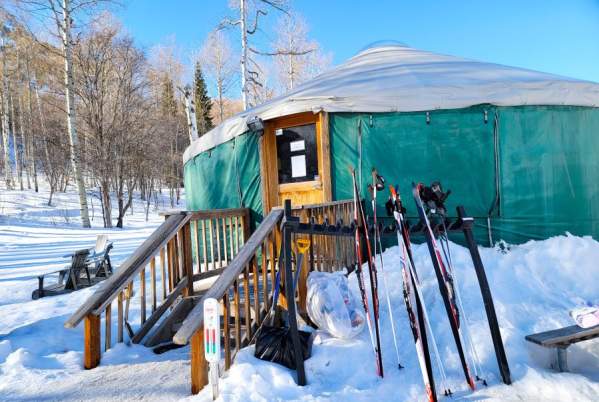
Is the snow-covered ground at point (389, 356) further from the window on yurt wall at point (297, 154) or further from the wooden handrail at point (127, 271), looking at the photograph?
the window on yurt wall at point (297, 154)

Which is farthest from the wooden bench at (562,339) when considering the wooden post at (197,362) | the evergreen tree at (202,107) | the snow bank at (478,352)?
the evergreen tree at (202,107)

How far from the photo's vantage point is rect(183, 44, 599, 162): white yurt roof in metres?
4.39

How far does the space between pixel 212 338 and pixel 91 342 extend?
129 centimetres

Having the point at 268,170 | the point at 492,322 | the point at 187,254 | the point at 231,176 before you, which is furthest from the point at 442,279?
the point at 231,176

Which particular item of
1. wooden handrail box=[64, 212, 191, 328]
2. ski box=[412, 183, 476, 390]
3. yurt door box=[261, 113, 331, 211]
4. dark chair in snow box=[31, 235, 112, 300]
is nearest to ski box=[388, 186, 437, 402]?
ski box=[412, 183, 476, 390]

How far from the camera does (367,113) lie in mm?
4676

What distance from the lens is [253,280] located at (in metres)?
2.78

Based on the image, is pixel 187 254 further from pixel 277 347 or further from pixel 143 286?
Answer: pixel 277 347

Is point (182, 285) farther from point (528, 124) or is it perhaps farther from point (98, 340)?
point (528, 124)

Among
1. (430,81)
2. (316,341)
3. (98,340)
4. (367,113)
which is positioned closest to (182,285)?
(98,340)

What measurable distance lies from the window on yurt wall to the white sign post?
325 centimetres

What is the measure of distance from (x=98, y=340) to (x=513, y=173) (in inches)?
181

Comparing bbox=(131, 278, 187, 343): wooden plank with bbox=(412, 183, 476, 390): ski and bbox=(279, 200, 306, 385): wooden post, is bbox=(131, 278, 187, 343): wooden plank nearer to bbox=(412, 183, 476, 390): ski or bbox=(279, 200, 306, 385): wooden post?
bbox=(279, 200, 306, 385): wooden post

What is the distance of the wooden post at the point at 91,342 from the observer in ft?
8.44
